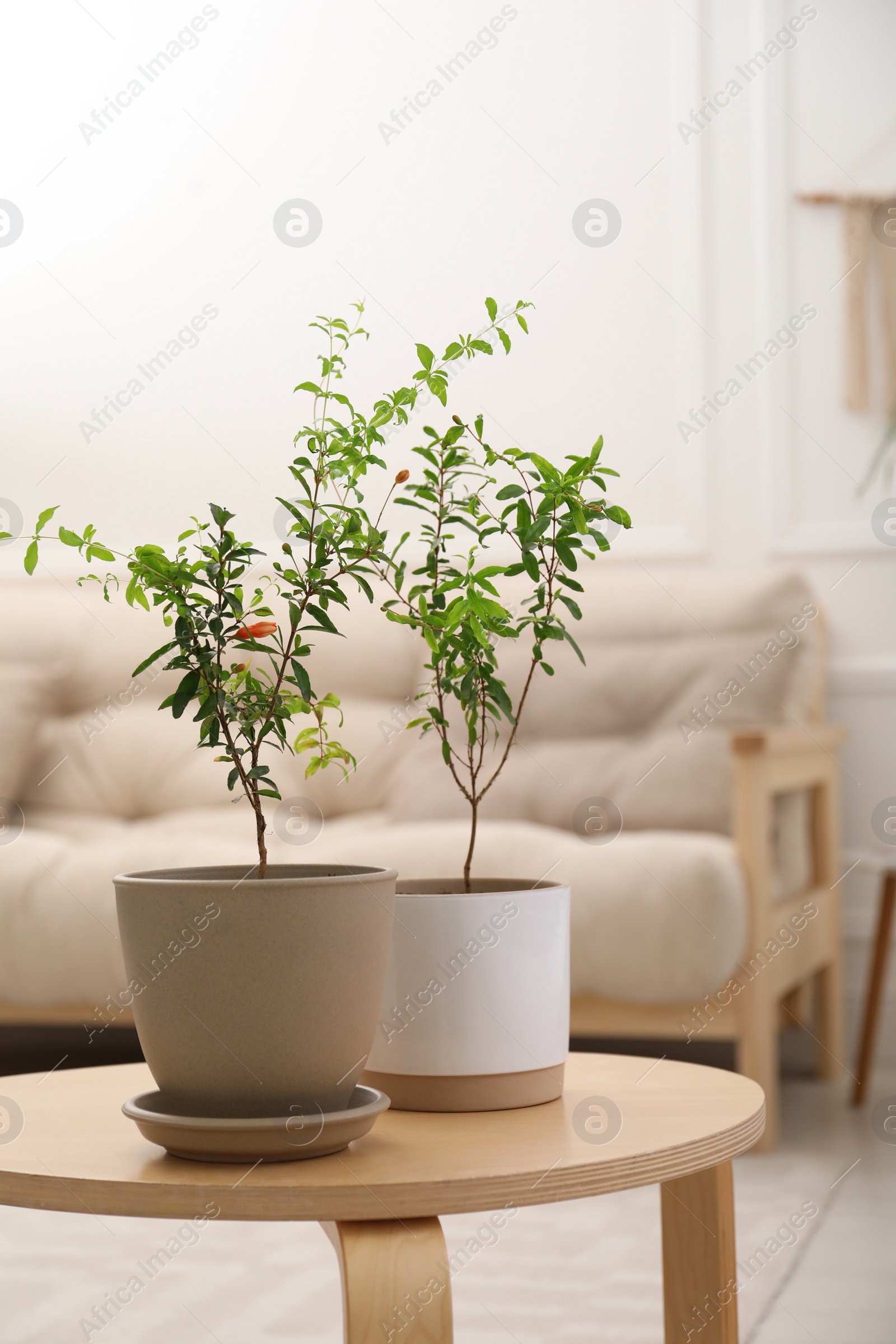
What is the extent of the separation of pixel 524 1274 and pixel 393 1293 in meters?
1.03

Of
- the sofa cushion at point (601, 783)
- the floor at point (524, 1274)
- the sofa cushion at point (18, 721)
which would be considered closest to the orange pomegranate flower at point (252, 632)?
the floor at point (524, 1274)

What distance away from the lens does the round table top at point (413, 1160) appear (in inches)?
24.0

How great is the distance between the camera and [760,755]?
2.03 meters

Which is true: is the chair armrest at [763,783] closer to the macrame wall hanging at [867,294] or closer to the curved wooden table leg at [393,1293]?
the macrame wall hanging at [867,294]

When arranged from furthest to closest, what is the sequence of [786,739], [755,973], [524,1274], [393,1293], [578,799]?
[578,799]
[786,739]
[755,973]
[524,1274]
[393,1293]

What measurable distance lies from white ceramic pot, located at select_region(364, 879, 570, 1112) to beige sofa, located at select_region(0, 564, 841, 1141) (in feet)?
3.86

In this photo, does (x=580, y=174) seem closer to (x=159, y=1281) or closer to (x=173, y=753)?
(x=173, y=753)

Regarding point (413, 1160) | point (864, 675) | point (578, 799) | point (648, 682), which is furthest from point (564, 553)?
point (864, 675)

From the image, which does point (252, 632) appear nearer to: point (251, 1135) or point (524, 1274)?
point (251, 1135)

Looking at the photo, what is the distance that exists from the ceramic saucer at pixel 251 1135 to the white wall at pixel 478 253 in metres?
2.28

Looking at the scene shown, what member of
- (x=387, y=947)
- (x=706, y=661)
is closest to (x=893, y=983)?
(x=706, y=661)

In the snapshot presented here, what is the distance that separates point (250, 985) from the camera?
2.14 ft

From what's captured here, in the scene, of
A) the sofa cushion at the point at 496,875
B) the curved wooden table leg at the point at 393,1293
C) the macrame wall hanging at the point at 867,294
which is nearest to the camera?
the curved wooden table leg at the point at 393,1293

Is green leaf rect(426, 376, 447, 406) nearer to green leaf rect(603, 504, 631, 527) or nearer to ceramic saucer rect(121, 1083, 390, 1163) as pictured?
green leaf rect(603, 504, 631, 527)
